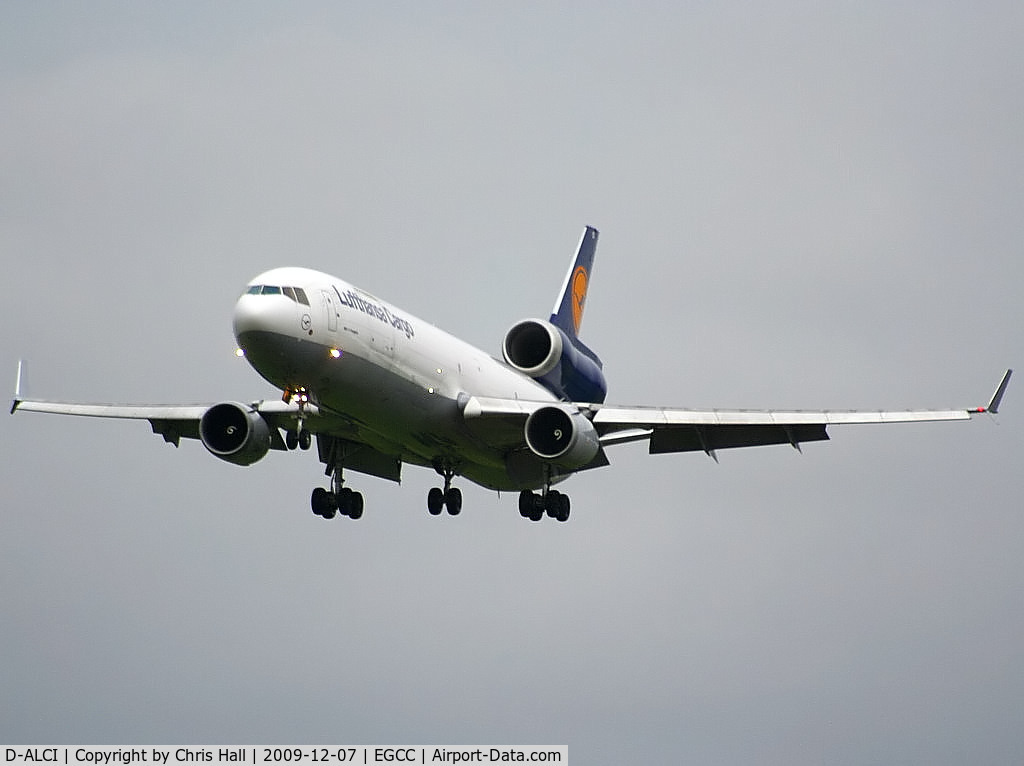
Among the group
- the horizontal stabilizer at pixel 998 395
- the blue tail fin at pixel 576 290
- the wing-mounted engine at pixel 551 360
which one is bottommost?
the horizontal stabilizer at pixel 998 395

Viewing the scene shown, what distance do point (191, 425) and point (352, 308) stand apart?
9.52 meters

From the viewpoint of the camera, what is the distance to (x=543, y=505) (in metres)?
47.4

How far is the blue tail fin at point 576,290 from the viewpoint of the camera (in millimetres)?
54781

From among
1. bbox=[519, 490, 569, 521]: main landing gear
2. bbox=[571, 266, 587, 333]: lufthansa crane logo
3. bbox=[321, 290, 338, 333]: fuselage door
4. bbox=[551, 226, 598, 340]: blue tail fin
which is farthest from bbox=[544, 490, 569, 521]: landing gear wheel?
bbox=[321, 290, 338, 333]: fuselage door

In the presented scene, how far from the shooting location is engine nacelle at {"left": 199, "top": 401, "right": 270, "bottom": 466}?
43.4 m

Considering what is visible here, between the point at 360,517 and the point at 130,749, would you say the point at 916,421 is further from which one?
the point at 130,749

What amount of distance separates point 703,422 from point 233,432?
39.1ft

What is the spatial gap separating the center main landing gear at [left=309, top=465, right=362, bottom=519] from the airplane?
0.03 meters

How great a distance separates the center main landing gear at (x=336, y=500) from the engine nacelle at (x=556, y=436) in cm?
593

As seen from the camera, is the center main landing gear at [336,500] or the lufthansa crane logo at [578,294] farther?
the lufthansa crane logo at [578,294]

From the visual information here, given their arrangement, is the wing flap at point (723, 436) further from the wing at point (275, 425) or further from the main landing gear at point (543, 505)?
the wing at point (275, 425)

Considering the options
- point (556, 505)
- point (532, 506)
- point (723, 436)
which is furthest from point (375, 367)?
point (723, 436)

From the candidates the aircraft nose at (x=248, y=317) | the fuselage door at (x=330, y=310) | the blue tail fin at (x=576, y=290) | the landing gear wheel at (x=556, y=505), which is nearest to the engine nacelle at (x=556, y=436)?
the landing gear wheel at (x=556, y=505)

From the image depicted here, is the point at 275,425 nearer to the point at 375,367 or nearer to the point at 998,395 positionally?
the point at 375,367
